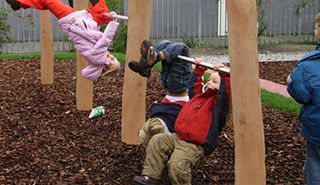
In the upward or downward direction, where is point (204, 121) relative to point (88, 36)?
downward

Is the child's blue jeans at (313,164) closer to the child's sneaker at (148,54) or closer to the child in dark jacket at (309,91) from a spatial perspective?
the child in dark jacket at (309,91)

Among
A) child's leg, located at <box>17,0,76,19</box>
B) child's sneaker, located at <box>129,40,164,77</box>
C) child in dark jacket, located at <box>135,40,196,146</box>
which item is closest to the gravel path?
child's leg, located at <box>17,0,76,19</box>

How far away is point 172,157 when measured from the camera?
396cm

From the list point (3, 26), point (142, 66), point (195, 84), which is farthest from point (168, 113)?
point (3, 26)

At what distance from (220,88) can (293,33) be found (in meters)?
13.4

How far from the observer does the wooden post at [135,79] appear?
4828 mm

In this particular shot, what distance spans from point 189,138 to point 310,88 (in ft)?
2.86

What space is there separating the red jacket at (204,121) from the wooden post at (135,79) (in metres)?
1.00

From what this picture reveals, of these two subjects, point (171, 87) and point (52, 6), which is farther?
point (52, 6)

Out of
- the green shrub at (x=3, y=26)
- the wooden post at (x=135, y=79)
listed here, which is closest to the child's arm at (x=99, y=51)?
the wooden post at (x=135, y=79)

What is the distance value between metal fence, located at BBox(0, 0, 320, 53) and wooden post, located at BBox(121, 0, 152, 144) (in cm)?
1001

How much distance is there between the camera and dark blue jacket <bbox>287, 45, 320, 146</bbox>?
3.58m

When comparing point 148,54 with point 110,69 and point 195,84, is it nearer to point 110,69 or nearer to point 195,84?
point 195,84

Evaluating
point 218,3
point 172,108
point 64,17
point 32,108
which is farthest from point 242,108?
point 218,3
